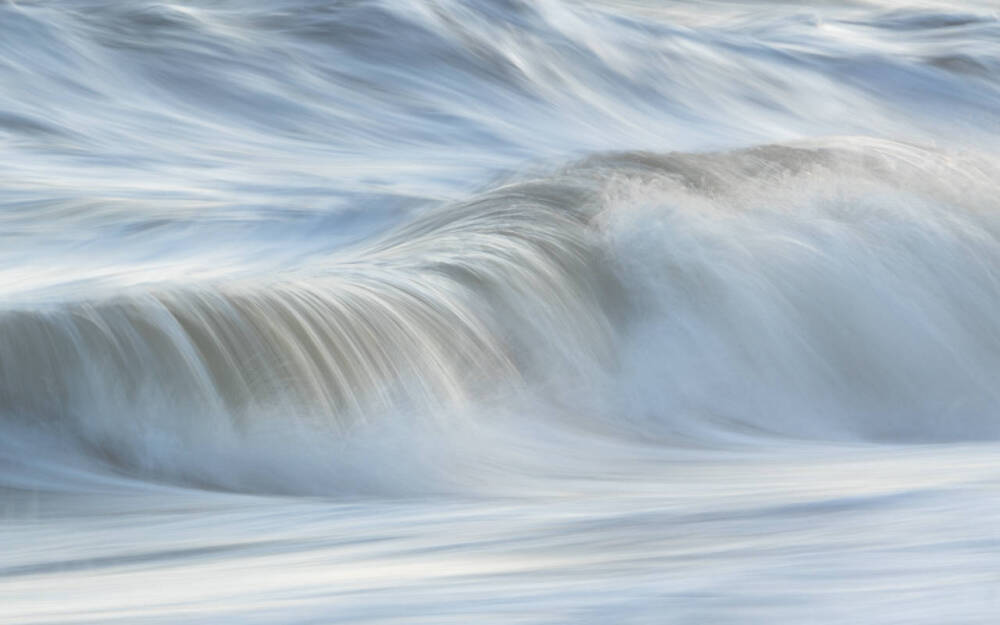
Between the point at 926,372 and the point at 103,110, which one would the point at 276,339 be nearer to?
the point at 926,372

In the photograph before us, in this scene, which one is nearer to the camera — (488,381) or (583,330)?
(488,381)

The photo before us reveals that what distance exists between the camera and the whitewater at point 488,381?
7.04 ft

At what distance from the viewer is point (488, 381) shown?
385 cm

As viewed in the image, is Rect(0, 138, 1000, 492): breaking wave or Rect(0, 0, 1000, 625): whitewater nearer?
Rect(0, 0, 1000, 625): whitewater

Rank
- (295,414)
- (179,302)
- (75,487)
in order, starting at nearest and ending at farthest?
(75,487) → (295,414) → (179,302)

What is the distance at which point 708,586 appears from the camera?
1967 mm

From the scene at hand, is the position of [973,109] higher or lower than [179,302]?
higher

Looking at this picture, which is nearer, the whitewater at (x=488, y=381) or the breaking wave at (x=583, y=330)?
the whitewater at (x=488, y=381)

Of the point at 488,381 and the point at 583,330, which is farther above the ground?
the point at 583,330

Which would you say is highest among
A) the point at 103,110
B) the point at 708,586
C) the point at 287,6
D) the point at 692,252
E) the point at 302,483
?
the point at 287,6

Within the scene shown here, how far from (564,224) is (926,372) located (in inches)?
39.1

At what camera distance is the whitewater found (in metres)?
2.14

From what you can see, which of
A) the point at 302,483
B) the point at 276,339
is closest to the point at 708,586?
the point at 302,483

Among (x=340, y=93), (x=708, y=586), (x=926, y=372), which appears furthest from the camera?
(x=340, y=93)
